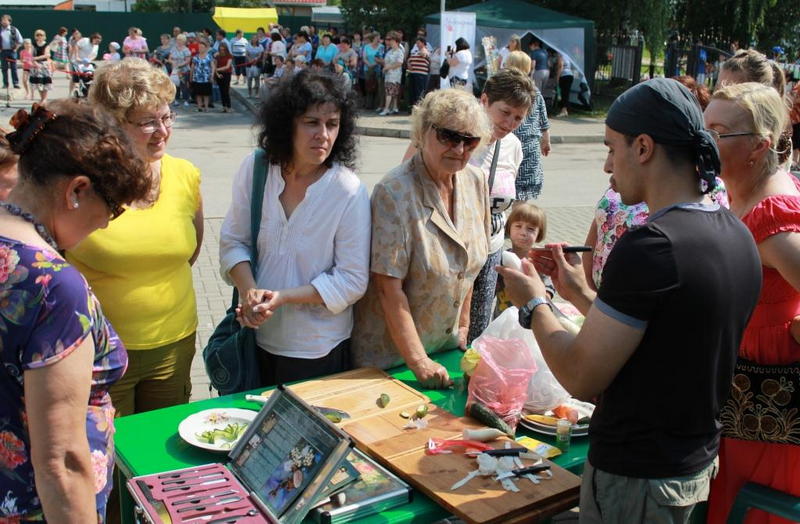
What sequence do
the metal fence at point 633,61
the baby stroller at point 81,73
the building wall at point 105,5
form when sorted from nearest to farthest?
the baby stroller at point 81,73, the metal fence at point 633,61, the building wall at point 105,5

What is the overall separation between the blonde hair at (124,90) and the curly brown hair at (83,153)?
1.07 meters

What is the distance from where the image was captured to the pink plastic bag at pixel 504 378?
2648 mm

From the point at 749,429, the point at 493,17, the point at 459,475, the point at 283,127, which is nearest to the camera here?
the point at 459,475

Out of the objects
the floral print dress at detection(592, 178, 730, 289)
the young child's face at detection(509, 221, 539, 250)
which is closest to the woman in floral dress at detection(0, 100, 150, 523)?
the floral print dress at detection(592, 178, 730, 289)

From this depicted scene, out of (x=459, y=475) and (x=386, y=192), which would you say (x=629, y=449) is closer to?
(x=459, y=475)

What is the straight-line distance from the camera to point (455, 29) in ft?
55.5

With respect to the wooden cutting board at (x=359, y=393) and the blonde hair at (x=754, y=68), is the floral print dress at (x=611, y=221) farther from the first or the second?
the wooden cutting board at (x=359, y=393)

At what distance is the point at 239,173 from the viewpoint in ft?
9.77

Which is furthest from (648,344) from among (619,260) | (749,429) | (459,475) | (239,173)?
(239,173)

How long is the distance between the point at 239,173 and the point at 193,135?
1316 cm

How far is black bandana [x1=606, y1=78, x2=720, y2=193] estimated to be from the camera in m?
1.77

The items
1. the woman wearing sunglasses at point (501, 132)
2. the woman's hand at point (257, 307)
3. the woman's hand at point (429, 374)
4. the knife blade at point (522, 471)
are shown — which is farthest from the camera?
the woman wearing sunglasses at point (501, 132)

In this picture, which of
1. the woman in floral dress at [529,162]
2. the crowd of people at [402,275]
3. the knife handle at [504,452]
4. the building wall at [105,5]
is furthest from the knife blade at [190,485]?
the building wall at [105,5]

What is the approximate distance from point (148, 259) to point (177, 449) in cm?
74
